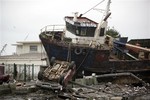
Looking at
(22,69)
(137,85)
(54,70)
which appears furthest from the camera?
(22,69)

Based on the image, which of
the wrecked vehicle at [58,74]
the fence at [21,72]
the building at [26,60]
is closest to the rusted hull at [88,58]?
the fence at [21,72]

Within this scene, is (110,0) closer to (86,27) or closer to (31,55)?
(86,27)

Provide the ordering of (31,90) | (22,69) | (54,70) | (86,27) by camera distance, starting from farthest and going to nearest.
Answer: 1. (22,69)
2. (86,27)
3. (54,70)
4. (31,90)

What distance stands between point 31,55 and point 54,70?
615 inches

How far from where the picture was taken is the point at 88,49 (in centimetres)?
2234

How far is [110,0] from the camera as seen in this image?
26.0 meters

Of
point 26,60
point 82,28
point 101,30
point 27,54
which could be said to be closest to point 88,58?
point 82,28

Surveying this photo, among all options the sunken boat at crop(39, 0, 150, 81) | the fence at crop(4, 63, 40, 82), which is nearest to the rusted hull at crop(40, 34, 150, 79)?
the sunken boat at crop(39, 0, 150, 81)

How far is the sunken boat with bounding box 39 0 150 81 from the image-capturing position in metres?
22.5

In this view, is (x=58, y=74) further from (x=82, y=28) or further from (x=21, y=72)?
(x=21, y=72)

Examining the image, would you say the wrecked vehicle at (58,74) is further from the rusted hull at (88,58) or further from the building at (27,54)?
the building at (27,54)

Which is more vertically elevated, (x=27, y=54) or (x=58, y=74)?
(x=58, y=74)

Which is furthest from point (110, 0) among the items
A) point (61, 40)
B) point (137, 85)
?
point (137, 85)

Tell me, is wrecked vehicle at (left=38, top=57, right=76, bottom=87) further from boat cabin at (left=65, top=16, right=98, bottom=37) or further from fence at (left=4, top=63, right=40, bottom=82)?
fence at (left=4, top=63, right=40, bottom=82)
